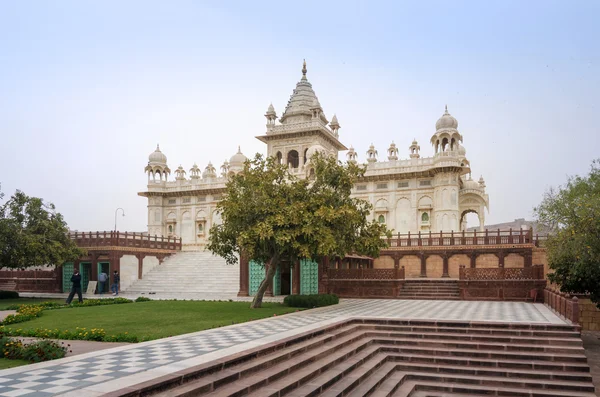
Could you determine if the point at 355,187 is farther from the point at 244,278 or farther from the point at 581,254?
the point at 581,254

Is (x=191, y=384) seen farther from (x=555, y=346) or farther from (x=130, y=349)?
(x=555, y=346)

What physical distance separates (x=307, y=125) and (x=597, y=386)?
42.9 meters

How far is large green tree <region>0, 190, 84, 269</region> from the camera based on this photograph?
27219 mm

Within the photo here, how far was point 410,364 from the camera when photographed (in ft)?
44.0

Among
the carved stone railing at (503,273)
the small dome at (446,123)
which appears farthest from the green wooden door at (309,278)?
the small dome at (446,123)

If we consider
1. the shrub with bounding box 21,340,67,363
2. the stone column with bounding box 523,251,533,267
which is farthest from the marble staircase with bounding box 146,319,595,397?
the stone column with bounding box 523,251,533,267

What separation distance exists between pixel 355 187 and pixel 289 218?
99.8 feet

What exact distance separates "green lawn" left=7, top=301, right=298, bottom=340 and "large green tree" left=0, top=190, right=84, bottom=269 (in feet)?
33.7

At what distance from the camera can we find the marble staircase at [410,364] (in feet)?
30.3

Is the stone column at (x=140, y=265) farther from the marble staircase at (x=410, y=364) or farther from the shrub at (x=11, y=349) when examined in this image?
the shrub at (x=11, y=349)

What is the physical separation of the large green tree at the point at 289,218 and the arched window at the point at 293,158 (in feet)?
110

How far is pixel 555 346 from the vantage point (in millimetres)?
13156

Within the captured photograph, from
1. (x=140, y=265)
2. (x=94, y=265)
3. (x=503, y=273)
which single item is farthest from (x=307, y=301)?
(x=140, y=265)

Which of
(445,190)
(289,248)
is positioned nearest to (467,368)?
(289,248)
